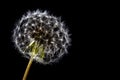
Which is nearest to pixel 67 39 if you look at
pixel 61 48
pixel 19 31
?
pixel 61 48

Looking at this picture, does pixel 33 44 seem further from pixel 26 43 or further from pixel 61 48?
pixel 61 48

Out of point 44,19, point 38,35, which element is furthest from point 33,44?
point 44,19

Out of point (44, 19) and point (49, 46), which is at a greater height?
point (44, 19)

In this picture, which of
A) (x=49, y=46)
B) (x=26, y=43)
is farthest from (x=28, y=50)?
(x=49, y=46)

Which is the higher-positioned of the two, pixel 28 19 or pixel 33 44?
pixel 28 19

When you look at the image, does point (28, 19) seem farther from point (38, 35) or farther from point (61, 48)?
point (61, 48)

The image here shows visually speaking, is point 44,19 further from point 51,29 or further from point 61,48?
point 61,48

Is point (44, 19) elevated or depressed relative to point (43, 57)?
elevated
